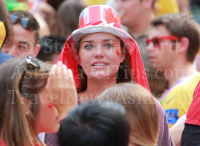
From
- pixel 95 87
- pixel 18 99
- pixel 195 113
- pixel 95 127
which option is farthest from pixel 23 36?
pixel 95 127

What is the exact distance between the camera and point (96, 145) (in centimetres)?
166

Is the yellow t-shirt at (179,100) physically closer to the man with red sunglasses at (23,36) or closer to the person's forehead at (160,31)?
the person's forehead at (160,31)

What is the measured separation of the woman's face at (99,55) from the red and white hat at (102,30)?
0.19 ft

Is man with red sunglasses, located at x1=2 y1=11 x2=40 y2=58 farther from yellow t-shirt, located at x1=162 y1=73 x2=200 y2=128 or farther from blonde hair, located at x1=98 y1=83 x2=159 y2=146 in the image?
blonde hair, located at x1=98 y1=83 x2=159 y2=146

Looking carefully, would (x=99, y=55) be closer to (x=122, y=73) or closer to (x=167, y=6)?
(x=122, y=73)

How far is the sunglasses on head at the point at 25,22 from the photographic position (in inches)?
172

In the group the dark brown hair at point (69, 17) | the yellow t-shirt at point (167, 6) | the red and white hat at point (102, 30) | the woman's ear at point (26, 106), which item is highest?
the yellow t-shirt at point (167, 6)

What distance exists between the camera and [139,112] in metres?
2.30

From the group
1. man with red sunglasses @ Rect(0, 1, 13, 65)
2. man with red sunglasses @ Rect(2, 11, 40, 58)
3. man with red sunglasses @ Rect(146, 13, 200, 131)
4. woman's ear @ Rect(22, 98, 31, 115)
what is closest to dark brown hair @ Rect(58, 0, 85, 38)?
man with red sunglasses @ Rect(2, 11, 40, 58)

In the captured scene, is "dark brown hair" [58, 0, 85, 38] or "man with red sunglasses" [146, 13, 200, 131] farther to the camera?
"dark brown hair" [58, 0, 85, 38]

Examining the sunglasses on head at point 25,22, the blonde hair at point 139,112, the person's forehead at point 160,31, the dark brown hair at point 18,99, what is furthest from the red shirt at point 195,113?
the sunglasses on head at point 25,22

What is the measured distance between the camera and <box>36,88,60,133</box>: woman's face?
94.0 inches

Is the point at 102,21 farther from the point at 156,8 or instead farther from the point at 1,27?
the point at 156,8

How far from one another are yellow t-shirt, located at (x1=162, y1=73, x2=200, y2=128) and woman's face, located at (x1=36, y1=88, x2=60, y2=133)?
1687mm
